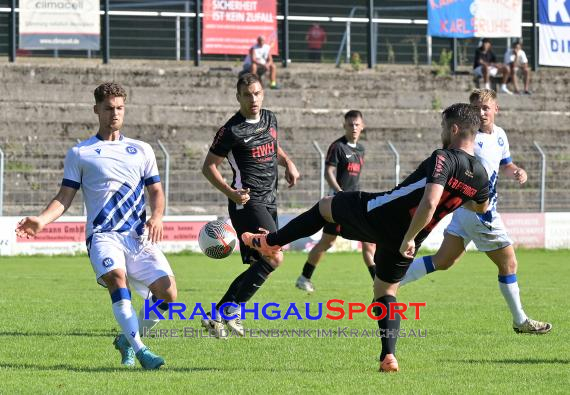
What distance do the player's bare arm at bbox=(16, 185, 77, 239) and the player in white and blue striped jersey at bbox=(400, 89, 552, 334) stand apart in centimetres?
371

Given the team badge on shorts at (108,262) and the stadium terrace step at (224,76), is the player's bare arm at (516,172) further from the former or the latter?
the stadium terrace step at (224,76)

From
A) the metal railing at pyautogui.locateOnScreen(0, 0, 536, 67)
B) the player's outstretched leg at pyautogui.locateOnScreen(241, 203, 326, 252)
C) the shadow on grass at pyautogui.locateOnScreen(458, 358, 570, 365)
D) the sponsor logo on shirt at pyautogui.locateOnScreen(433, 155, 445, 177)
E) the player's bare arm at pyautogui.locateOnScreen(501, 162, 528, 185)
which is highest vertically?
the metal railing at pyautogui.locateOnScreen(0, 0, 536, 67)

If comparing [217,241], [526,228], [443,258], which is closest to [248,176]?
[217,241]

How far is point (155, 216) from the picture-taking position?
7.99m

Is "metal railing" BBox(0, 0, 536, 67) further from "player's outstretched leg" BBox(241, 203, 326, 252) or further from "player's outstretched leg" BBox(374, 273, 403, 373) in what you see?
"player's outstretched leg" BBox(374, 273, 403, 373)

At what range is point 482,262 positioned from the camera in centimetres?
2112

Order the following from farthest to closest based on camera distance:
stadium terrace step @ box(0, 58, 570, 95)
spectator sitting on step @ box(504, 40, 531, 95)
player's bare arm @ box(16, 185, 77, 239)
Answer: spectator sitting on step @ box(504, 40, 531, 95), stadium terrace step @ box(0, 58, 570, 95), player's bare arm @ box(16, 185, 77, 239)

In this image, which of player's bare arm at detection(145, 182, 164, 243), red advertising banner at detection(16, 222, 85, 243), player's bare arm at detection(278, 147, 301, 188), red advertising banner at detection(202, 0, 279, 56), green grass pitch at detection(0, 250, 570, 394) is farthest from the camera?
red advertising banner at detection(202, 0, 279, 56)

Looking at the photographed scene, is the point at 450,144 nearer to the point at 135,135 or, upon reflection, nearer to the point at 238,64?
the point at 135,135

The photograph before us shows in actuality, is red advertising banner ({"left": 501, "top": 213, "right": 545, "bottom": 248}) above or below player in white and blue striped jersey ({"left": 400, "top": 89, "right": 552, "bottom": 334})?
below

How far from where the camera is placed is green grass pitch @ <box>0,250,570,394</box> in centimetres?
712

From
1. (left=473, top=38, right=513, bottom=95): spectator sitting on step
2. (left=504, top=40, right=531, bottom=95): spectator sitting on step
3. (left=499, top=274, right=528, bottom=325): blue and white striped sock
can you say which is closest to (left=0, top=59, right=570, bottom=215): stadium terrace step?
(left=504, top=40, right=531, bottom=95): spectator sitting on step

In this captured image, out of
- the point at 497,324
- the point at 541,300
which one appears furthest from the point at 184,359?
the point at 541,300

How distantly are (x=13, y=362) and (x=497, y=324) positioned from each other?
192 inches
